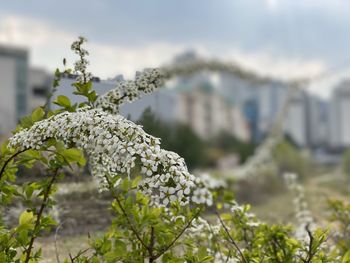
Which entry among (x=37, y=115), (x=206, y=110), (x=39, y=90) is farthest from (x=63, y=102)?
(x=206, y=110)

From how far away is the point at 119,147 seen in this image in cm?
167

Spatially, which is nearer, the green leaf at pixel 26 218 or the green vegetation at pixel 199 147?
the green leaf at pixel 26 218

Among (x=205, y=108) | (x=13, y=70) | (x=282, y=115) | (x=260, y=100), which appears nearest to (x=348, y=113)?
(x=260, y=100)

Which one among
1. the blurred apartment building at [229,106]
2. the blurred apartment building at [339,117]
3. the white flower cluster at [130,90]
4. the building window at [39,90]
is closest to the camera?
the white flower cluster at [130,90]

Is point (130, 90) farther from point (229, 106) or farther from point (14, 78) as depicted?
point (229, 106)

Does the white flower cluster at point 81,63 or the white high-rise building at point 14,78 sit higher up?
the white flower cluster at point 81,63

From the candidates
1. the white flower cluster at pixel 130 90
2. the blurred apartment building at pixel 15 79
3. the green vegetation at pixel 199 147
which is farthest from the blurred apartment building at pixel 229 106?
the white flower cluster at pixel 130 90

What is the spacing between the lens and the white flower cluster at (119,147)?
1646 mm

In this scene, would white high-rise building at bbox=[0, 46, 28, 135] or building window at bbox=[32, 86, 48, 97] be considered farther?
building window at bbox=[32, 86, 48, 97]

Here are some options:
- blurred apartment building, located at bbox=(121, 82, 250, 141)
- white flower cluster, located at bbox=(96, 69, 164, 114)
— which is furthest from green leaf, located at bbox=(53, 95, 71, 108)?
blurred apartment building, located at bbox=(121, 82, 250, 141)

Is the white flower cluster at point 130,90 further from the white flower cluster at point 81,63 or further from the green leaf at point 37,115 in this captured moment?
the green leaf at point 37,115

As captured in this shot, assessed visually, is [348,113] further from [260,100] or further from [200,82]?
[200,82]

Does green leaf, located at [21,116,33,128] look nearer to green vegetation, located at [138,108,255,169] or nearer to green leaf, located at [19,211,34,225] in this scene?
green leaf, located at [19,211,34,225]

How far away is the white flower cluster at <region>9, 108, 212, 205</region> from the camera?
64.8 inches
